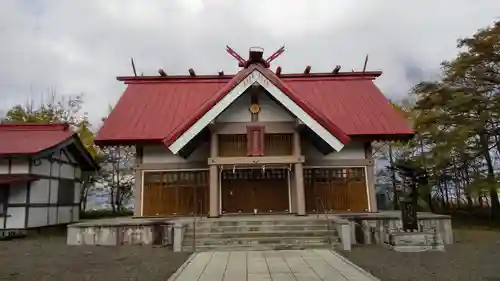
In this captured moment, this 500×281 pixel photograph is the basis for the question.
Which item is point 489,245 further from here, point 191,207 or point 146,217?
point 146,217

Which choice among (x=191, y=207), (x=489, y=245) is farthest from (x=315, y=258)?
(x=191, y=207)

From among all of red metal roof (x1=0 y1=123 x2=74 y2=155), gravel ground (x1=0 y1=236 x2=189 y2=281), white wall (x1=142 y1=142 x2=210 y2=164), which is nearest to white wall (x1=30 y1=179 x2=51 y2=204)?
red metal roof (x1=0 y1=123 x2=74 y2=155)

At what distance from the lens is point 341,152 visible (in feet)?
50.1

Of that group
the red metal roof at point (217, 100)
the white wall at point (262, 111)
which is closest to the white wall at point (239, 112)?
the white wall at point (262, 111)

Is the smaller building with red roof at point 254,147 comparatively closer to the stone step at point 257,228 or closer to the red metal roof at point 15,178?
the stone step at point 257,228

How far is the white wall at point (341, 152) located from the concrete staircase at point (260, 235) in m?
3.78

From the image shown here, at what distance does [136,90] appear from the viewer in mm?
18266

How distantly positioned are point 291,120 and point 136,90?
27.1 ft

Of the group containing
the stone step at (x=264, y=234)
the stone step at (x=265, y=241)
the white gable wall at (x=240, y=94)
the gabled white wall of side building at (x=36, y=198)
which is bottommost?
the stone step at (x=265, y=241)

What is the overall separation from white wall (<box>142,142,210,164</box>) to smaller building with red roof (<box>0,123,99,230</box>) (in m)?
4.01

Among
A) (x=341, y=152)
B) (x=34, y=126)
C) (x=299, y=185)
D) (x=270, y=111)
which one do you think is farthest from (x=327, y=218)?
(x=34, y=126)

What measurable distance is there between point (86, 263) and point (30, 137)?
10.8 metres

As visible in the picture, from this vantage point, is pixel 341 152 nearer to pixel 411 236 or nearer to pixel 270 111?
pixel 270 111

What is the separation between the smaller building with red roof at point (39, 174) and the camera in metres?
14.9
